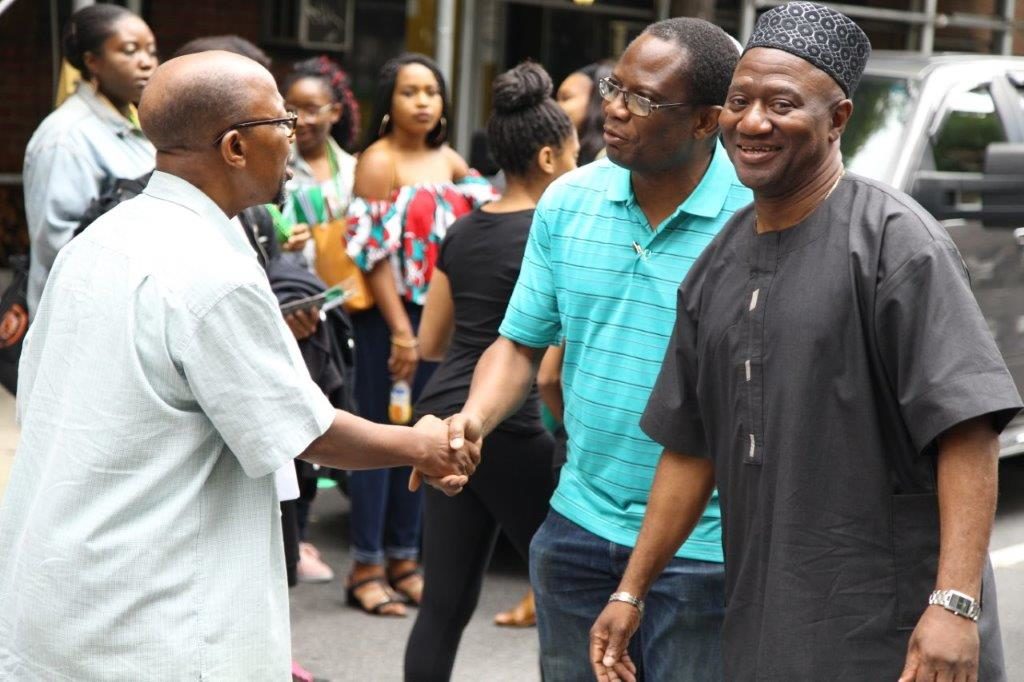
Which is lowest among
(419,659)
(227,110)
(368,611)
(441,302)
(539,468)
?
(368,611)

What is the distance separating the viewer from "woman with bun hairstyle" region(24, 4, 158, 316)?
17.3ft

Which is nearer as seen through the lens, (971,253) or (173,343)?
(173,343)

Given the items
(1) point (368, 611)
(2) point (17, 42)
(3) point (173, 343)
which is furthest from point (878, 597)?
(2) point (17, 42)

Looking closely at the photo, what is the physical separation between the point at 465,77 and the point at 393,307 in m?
5.38

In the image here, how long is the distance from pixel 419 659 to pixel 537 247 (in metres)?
1.44

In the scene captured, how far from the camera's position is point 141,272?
271 centimetres

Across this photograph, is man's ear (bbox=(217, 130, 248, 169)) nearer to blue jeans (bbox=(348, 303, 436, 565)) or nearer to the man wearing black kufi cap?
the man wearing black kufi cap

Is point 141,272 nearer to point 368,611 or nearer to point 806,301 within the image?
point 806,301

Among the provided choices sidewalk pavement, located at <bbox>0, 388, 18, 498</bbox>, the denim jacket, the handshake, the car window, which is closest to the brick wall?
sidewalk pavement, located at <bbox>0, 388, 18, 498</bbox>

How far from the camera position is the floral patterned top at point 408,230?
6.23 m

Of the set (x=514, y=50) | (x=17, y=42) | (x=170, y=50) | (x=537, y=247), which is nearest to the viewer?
(x=537, y=247)

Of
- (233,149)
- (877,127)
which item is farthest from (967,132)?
(233,149)

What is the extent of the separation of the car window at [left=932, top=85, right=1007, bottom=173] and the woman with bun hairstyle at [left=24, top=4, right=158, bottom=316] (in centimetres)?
349

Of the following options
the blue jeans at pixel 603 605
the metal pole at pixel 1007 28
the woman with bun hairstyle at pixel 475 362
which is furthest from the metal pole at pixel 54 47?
the metal pole at pixel 1007 28
